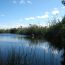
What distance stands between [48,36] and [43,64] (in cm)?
2734

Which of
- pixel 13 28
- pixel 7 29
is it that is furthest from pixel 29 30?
pixel 7 29

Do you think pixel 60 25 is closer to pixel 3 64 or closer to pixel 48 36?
pixel 48 36

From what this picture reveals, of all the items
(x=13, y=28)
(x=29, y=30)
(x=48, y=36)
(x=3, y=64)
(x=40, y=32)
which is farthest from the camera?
(x=13, y=28)

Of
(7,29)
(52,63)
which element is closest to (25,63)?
(52,63)

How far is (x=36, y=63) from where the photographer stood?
9.08 meters

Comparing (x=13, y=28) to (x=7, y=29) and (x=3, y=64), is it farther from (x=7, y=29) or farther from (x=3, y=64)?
(x=3, y=64)

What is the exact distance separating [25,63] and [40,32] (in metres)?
37.3

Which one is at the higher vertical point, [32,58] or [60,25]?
[60,25]

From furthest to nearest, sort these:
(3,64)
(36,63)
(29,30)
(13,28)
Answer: (13,28) < (29,30) < (36,63) < (3,64)

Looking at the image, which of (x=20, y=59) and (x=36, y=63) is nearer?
(x=20, y=59)

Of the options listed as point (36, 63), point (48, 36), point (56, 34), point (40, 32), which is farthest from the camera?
point (40, 32)

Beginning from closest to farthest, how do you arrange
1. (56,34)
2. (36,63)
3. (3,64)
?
(3,64), (36,63), (56,34)

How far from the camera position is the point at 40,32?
45.5 metres

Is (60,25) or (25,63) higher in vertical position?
(60,25)
